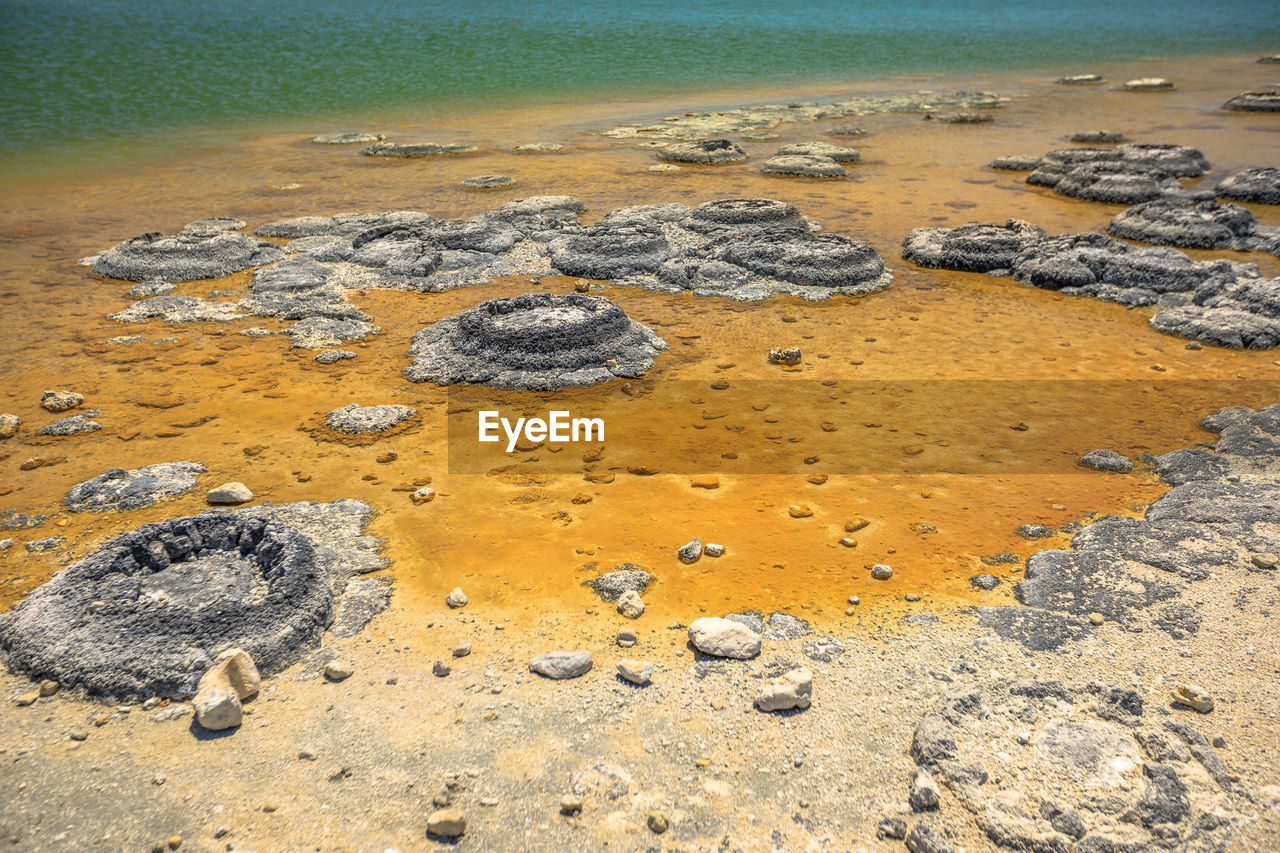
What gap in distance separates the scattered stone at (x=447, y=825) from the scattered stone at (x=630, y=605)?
1095mm

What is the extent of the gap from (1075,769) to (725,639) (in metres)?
1.21

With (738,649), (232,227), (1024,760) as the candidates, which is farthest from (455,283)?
(1024,760)

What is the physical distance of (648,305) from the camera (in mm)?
6855

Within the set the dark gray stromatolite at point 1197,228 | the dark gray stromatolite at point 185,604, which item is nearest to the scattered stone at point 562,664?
the dark gray stromatolite at point 185,604

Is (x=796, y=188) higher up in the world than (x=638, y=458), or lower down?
higher up

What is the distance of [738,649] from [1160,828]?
1387 mm

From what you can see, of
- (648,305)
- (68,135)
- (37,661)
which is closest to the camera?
(37,661)

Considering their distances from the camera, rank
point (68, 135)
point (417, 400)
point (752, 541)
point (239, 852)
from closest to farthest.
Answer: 1. point (239, 852)
2. point (752, 541)
3. point (417, 400)
4. point (68, 135)

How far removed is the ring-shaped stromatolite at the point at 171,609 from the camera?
2.86 m

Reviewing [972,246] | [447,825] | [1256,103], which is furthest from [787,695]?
[1256,103]

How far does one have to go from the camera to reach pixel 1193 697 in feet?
8.91

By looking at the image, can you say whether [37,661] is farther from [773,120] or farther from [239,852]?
[773,120]

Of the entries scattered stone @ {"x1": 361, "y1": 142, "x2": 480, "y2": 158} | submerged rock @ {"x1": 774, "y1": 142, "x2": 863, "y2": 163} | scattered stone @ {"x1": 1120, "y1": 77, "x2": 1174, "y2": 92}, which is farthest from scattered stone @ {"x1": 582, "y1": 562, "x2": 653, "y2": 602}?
scattered stone @ {"x1": 1120, "y1": 77, "x2": 1174, "y2": 92}

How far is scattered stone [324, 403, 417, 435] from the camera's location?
15.6 ft
